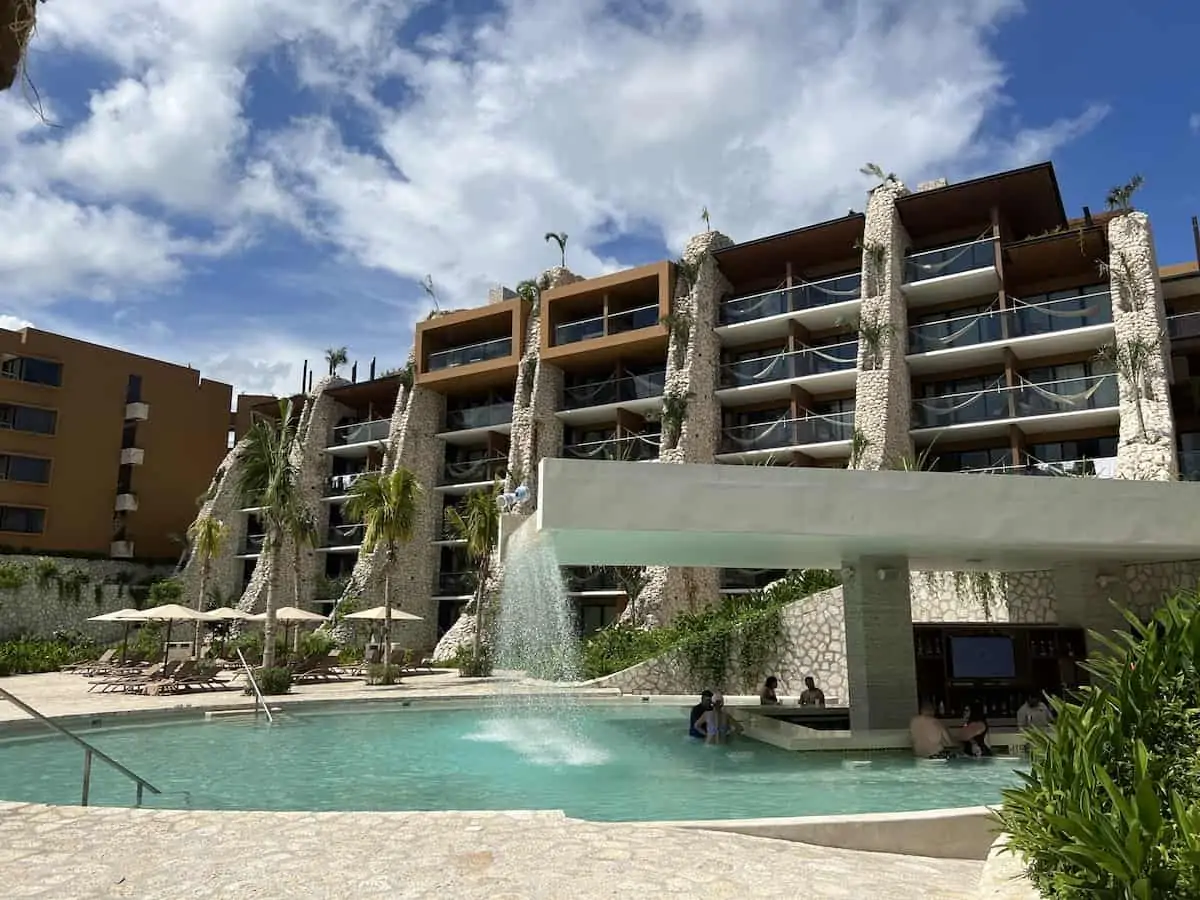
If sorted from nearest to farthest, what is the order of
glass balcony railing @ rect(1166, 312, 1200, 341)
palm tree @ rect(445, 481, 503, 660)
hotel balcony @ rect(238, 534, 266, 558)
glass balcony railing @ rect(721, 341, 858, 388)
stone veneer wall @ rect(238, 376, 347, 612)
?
→ glass balcony railing @ rect(1166, 312, 1200, 341) < palm tree @ rect(445, 481, 503, 660) < glass balcony railing @ rect(721, 341, 858, 388) < stone veneer wall @ rect(238, 376, 347, 612) < hotel balcony @ rect(238, 534, 266, 558)

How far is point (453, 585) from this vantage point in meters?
42.2

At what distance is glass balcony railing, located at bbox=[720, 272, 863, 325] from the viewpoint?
3416cm

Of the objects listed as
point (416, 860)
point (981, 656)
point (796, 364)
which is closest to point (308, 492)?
point (796, 364)

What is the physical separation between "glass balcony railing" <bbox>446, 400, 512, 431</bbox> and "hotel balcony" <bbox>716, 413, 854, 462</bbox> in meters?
11.4

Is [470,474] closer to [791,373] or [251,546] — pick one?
[251,546]

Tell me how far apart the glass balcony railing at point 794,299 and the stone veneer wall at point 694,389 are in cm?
101

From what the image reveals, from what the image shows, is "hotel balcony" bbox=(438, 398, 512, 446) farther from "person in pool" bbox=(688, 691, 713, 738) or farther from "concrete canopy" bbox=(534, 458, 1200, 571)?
"concrete canopy" bbox=(534, 458, 1200, 571)

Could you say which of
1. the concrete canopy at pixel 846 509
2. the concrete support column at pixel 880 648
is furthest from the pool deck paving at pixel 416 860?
the concrete support column at pixel 880 648

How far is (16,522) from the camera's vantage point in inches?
1689

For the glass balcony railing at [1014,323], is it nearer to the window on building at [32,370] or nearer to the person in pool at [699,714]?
the person in pool at [699,714]

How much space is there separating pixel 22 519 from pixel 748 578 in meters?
35.5

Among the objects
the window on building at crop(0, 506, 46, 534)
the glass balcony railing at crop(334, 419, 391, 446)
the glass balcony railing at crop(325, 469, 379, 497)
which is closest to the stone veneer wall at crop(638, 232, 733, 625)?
the glass balcony railing at crop(334, 419, 391, 446)

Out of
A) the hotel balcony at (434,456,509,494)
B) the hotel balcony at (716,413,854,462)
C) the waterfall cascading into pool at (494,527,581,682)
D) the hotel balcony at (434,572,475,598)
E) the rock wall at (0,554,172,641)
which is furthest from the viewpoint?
the hotel balcony at (434,456,509,494)

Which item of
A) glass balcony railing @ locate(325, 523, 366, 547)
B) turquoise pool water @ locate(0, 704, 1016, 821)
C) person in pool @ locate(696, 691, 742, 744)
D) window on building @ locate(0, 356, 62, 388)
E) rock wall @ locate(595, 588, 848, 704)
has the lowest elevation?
turquoise pool water @ locate(0, 704, 1016, 821)
